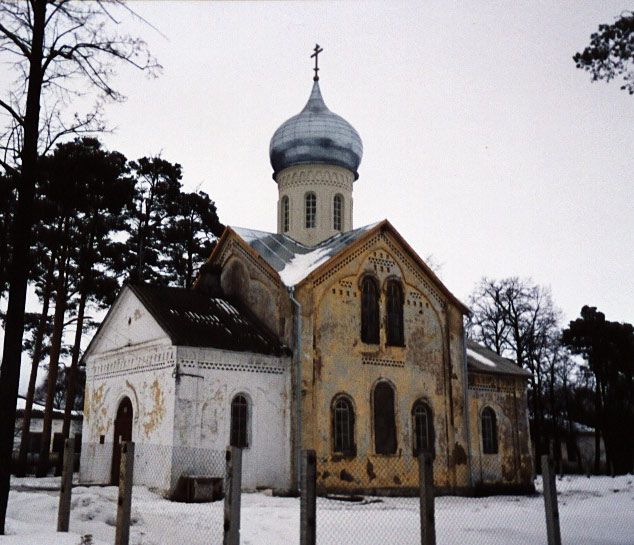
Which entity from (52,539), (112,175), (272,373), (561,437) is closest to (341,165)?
(112,175)

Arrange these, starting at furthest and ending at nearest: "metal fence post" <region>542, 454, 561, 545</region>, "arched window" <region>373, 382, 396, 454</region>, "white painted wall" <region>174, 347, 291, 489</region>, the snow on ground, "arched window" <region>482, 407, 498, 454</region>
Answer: "arched window" <region>482, 407, 498, 454</region> < "arched window" <region>373, 382, 396, 454</region> < "white painted wall" <region>174, 347, 291, 489</region> < the snow on ground < "metal fence post" <region>542, 454, 561, 545</region>

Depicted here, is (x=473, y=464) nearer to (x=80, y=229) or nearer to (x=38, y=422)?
(x=80, y=229)

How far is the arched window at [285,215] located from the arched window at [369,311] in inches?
245

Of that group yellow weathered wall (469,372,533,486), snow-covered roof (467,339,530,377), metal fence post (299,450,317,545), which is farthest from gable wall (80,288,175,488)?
snow-covered roof (467,339,530,377)

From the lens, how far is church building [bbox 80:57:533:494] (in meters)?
17.6

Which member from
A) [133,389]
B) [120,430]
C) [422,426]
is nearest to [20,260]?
[133,389]

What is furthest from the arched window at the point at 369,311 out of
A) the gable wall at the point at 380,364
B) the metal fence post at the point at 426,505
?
the metal fence post at the point at 426,505

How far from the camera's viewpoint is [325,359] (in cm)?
1916

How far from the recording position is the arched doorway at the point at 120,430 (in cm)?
1877

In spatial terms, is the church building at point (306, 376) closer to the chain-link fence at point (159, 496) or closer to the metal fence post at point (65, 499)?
the chain-link fence at point (159, 496)

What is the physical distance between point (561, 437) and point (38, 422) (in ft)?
100

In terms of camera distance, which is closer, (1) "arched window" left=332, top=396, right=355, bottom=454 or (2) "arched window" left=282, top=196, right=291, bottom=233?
(1) "arched window" left=332, top=396, right=355, bottom=454

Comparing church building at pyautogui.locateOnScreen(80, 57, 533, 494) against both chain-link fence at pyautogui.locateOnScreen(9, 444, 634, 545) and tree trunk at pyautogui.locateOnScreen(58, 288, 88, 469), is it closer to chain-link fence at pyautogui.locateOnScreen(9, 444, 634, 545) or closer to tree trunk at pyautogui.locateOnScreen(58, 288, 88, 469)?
chain-link fence at pyautogui.locateOnScreen(9, 444, 634, 545)

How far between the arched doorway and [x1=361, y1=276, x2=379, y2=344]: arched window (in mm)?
6784
